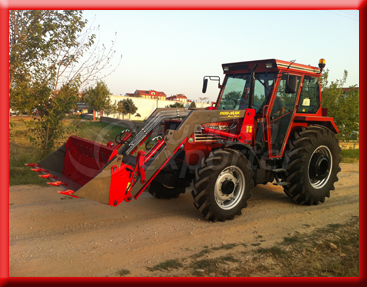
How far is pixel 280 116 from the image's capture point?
21.2ft

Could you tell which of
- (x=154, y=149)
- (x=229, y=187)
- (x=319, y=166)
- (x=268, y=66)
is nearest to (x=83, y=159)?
(x=154, y=149)

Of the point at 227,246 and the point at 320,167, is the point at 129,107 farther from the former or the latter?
the point at 227,246

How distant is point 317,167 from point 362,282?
11.1 ft

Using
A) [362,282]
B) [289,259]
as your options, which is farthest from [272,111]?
[362,282]

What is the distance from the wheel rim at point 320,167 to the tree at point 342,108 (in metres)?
7.43

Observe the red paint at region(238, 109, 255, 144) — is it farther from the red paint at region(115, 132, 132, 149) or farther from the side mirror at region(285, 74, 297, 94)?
the red paint at region(115, 132, 132, 149)

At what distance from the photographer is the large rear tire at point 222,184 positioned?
5.20 meters

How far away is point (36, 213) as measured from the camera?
554 cm

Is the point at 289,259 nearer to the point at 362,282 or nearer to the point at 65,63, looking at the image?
the point at 362,282

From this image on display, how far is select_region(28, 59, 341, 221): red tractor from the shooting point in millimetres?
5049

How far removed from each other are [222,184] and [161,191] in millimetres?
1629

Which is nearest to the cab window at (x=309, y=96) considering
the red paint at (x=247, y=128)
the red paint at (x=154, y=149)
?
the red paint at (x=247, y=128)

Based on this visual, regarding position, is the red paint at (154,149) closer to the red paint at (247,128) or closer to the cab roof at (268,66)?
the red paint at (247,128)

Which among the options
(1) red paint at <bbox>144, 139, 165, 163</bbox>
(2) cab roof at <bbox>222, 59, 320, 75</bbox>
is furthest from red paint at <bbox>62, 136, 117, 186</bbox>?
(2) cab roof at <bbox>222, 59, 320, 75</bbox>
